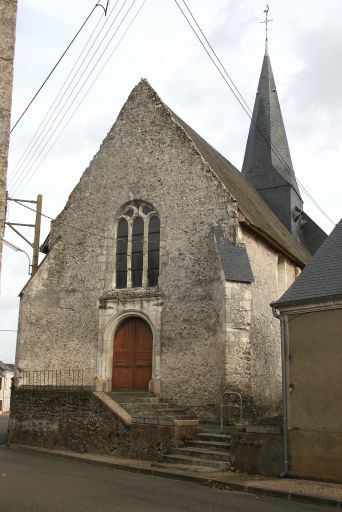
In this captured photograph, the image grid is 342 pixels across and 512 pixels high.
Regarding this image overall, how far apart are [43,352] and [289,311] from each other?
853cm

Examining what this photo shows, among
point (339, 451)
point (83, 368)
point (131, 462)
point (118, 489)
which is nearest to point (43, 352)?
point (83, 368)

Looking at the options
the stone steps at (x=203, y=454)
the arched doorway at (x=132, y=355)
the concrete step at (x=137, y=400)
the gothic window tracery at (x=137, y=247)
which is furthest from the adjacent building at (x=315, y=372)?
the gothic window tracery at (x=137, y=247)

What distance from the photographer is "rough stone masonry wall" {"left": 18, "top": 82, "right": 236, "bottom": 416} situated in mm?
14266

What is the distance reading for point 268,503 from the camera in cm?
803

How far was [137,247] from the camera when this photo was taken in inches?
636

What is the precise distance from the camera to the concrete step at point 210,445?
11.2 m

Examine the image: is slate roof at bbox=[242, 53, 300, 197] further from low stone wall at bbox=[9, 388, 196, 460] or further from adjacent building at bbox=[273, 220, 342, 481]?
adjacent building at bbox=[273, 220, 342, 481]

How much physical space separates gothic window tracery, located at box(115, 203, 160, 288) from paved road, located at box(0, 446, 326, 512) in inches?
244

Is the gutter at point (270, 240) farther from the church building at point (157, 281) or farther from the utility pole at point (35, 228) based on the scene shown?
the utility pole at point (35, 228)

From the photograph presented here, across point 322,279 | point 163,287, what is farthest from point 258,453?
point 163,287

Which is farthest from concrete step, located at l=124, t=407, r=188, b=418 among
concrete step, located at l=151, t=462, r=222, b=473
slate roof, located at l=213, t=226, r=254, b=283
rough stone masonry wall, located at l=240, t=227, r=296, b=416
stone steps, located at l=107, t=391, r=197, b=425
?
slate roof, located at l=213, t=226, r=254, b=283

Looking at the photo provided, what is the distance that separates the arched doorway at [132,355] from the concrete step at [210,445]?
12.1ft

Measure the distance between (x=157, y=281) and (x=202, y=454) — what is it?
5.53 metres

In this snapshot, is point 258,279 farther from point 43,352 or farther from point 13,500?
point 13,500
